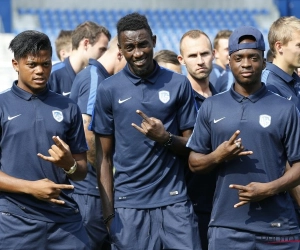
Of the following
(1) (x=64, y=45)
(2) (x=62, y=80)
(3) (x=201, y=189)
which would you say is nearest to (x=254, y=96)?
(3) (x=201, y=189)

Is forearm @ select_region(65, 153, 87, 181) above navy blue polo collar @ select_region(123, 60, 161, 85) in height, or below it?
below

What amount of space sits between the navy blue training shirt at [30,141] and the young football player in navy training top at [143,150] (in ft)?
1.60

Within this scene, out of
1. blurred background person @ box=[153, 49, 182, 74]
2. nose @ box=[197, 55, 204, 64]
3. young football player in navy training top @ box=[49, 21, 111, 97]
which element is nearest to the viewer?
nose @ box=[197, 55, 204, 64]

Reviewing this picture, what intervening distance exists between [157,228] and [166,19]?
15.0 meters

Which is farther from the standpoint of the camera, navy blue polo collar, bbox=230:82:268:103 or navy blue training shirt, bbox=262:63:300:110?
navy blue training shirt, bbox=262:63:300:110

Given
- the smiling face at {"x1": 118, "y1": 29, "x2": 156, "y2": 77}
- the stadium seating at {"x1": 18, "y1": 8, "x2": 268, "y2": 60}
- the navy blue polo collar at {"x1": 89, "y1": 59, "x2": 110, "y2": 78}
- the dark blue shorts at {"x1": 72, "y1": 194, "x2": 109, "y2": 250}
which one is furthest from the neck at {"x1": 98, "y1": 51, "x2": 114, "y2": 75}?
the stadium seating at {"x1": 18, "y1": 8, "x2": 268, "y2": 60}

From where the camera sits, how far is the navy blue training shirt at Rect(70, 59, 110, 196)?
650 centimetres

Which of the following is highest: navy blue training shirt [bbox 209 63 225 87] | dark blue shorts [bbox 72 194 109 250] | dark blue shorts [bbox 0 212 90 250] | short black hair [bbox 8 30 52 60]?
short black hair [bbox 8 30 52 60]

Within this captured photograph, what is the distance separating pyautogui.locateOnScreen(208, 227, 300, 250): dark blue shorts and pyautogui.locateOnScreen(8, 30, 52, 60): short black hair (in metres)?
1.77

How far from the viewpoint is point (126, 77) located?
219 inches

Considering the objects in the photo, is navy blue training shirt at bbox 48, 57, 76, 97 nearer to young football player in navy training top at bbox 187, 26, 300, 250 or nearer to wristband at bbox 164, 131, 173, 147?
wristband at bbox 164, 131, 173, 147

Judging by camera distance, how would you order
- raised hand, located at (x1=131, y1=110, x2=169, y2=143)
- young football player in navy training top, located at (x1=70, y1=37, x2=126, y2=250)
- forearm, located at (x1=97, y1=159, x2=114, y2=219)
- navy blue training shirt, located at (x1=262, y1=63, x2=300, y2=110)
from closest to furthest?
raised hand, located at (x1=131, y1=110, x2=169, y2=143) < forearm, located at (x1=97, y1=159, x2=114, y2=219) < navy blue training shirt, located at (x1=262, y1=63, x2=300, y2=110) < young football player in navy training top, located at (x1=70, y1=37, x2=126, y2=250)

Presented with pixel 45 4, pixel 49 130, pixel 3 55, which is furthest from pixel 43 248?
pixel 45 4

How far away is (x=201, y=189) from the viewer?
5969mm
